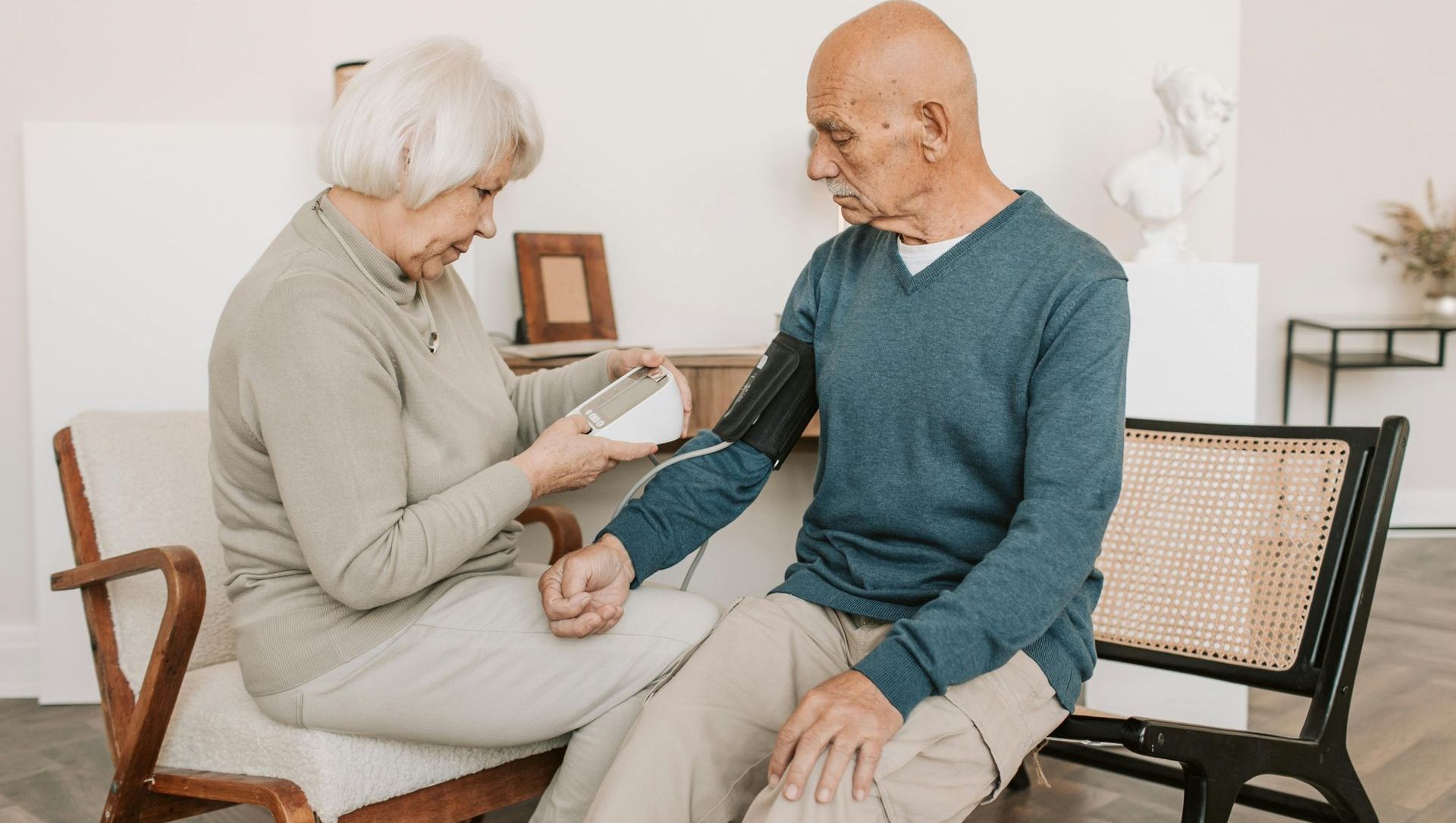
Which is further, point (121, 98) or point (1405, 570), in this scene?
point (1405, 570)

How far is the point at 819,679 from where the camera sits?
54.7 inches

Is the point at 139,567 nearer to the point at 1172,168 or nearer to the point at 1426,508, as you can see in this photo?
the point at 1172,168

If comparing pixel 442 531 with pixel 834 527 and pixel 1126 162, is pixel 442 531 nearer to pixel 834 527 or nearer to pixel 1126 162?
pixel 834 527

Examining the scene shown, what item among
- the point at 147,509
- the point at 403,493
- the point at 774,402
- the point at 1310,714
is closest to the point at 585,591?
the point at 403,493

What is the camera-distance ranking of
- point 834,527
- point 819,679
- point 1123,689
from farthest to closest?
point 1123,689, point 834,527, point 819,679

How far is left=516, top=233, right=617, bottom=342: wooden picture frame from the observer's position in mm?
2674

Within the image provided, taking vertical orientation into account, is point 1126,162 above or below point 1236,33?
below

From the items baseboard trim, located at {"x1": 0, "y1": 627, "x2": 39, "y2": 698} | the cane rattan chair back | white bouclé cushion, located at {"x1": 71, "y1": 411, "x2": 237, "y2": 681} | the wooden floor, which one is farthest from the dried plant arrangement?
baseboard trim, located at {"x1": 0, "y1": 627, "x2": 39, "y2": 698}

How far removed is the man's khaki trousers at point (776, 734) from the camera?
117 cm

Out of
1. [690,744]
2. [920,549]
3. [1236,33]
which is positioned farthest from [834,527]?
[1236,33]

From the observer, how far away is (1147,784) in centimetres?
234

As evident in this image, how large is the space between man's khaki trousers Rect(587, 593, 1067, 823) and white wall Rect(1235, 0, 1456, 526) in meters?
4.52

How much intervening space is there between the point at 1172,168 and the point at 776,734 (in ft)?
5.60

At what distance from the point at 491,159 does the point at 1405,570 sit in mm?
3892
